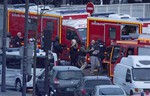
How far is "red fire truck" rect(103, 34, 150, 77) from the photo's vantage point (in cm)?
3862

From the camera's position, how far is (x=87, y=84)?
34.0 m

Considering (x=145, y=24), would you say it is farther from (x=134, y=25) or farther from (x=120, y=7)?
(x=120, y=7)

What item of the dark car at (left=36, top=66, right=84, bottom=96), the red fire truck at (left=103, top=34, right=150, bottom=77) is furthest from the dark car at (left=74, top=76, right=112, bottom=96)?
the red fire truck at (left=103, top=34, right=150, bottom=77)

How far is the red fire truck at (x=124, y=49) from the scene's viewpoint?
127ft

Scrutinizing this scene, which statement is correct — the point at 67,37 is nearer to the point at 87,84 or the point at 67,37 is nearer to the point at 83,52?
the point at 83,52

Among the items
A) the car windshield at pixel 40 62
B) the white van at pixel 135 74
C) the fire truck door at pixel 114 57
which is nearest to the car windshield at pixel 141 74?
the white van at pixel 135 74

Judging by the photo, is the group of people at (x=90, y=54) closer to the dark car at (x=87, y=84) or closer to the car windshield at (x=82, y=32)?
the car windshield at (x=82, y=32)

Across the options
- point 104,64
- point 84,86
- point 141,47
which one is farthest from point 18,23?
point 84,86

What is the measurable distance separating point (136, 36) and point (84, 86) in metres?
7.19

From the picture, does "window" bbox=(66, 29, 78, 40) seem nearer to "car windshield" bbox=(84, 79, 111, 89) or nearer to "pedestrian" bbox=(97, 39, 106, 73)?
"pedestrian" bbox=(97, 39, 106, 73)

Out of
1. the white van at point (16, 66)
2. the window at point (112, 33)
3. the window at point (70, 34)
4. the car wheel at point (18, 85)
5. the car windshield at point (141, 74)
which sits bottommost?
the car wheel at point (18, 85)

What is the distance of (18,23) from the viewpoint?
51.9 metres

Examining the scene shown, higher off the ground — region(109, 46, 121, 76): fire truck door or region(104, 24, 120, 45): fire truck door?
region(104, 24, 120, 45): fire truck door

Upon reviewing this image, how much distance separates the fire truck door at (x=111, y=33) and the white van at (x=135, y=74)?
6714 mm
